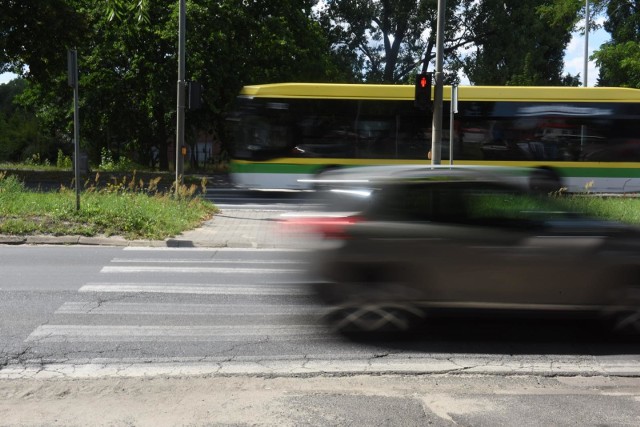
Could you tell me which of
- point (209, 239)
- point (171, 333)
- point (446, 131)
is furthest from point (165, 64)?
point (171, 333)

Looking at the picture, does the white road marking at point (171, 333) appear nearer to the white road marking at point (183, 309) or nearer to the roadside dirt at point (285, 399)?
the white road marking at point (183, 309)

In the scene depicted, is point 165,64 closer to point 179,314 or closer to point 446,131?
point 446,131

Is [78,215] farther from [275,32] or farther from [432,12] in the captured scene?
[432,12]

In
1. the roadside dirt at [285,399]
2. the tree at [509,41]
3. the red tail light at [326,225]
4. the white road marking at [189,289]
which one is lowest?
the roadside dirt at [285,399]

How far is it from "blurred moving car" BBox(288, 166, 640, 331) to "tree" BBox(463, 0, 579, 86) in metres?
36.8

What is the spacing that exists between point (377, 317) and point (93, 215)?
857 cm

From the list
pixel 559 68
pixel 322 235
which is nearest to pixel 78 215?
pixel 322 235

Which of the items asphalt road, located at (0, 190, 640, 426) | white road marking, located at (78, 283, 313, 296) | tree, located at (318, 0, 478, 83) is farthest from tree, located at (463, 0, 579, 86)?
asphalt road, located at (0, 190, 640, 426)

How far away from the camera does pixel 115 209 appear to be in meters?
14.0

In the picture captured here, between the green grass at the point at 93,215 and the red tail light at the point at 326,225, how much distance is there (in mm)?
6793

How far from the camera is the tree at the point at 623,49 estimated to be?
34094mm

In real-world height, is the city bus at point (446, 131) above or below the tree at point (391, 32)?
below

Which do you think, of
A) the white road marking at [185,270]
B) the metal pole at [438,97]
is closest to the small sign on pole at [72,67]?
the white road marking at [185,270]

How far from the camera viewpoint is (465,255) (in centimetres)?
642
